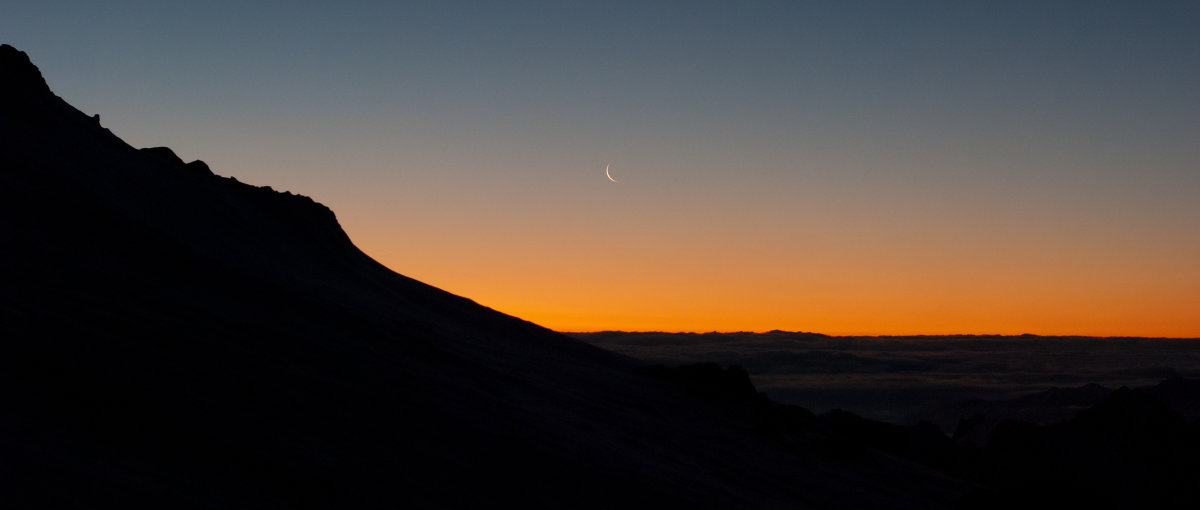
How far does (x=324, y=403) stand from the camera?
5449mm

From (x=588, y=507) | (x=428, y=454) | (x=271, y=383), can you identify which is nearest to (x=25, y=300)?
(x=271, y=383)

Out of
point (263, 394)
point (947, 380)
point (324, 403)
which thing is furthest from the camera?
point (947, 380)

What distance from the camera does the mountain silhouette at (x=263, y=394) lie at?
13.5ft

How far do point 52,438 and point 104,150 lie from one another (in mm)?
8580

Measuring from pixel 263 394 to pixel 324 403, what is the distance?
360mm

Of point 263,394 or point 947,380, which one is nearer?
point 263,394

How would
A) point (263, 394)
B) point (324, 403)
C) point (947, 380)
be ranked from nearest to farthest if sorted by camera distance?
point (263, 394) < point (324, 403) < point (947, 380)

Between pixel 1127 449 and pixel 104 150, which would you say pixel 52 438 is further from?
pixel 1127 449

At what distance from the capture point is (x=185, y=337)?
5.71m

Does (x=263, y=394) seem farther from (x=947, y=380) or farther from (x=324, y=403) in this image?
(x=947, y=380)

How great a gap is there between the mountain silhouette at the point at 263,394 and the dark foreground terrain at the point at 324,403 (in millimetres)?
21

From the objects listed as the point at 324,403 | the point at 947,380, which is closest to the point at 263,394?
the point at 324,403

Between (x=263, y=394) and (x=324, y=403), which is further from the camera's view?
(x=324, y=403)

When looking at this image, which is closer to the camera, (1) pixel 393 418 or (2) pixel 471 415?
(1) pixel 393 418
